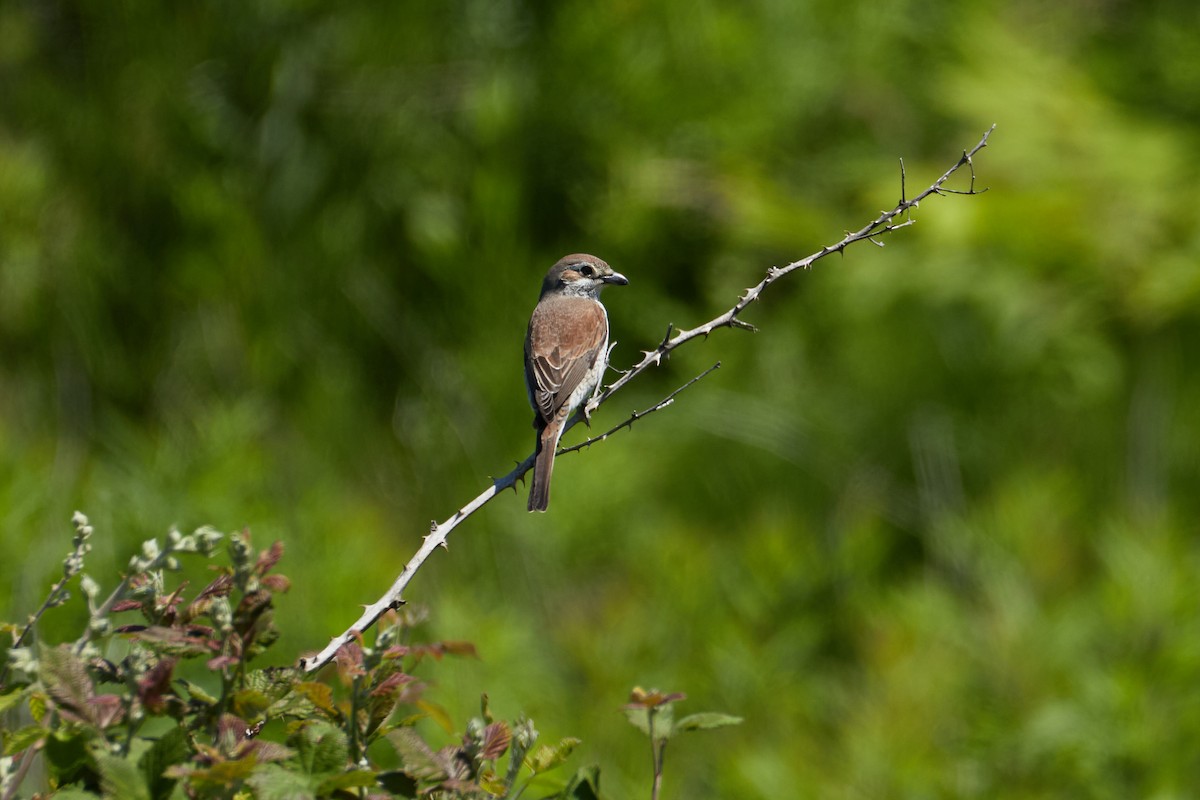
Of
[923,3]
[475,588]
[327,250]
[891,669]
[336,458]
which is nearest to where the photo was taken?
[891,669]

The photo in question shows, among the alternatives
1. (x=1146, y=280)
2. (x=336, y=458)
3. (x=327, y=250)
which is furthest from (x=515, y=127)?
(x=1146, y=280)

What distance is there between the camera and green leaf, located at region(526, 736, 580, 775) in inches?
68.4

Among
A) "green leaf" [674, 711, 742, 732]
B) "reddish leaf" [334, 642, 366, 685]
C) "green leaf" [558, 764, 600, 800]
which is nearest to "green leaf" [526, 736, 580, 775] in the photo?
"green leaf" [558, 764, 600, 800]

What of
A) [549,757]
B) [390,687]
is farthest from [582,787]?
[390,687]

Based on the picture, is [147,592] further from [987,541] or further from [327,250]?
[327,250]

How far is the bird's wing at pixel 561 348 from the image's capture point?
4.32 meters

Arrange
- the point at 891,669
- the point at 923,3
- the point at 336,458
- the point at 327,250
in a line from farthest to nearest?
1. the point at 923,3
2. the point at 327,250
3. the point at 336,458
4. the point at 891,669

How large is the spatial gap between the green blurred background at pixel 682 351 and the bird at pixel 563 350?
3.28 ft

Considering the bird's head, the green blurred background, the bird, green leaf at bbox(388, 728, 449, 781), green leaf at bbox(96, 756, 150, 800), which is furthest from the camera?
the green blurred background

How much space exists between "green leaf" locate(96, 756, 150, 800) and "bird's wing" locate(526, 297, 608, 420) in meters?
2.94

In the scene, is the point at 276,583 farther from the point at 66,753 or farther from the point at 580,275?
the point at 580,275

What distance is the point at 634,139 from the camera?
750cm

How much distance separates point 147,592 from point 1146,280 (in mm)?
5191

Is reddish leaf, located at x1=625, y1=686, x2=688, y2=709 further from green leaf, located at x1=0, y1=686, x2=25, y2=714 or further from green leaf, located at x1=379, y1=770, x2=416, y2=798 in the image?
green leaf, located at x1=0, y1=686, x2=25, y2=714
